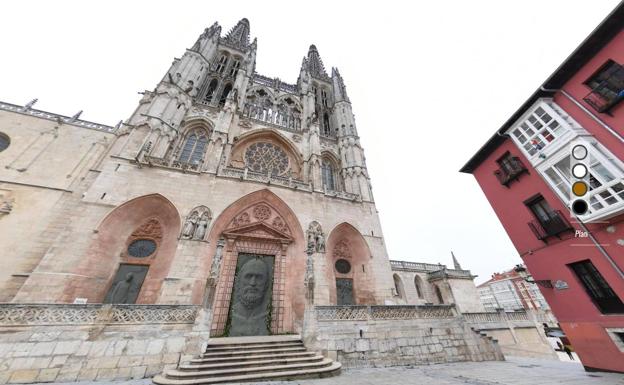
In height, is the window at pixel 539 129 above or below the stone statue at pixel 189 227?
above

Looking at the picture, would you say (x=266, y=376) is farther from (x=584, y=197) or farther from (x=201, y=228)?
(x=584, y=197)

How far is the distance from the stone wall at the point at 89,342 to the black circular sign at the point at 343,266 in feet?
25.3

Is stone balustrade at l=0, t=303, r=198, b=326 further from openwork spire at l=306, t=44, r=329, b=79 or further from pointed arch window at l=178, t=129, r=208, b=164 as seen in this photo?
openwork spire at l=306, t=44, r=329, b=79

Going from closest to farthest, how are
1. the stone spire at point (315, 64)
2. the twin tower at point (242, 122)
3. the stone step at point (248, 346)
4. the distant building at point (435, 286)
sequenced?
the stone step at point (248, 346)
the twin tower at point (242, 122)
the distant building at point (435, 286)
the stone spire at point (315, 64)

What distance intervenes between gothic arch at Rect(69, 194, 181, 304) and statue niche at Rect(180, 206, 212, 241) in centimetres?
52

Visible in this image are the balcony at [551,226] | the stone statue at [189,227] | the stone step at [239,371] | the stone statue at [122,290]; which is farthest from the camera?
the stone statue at [189,227]

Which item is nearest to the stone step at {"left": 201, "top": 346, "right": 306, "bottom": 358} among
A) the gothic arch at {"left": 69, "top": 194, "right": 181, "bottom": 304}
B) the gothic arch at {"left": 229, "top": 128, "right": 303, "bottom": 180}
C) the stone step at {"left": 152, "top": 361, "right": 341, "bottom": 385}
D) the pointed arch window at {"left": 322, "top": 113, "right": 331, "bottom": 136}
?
the stone step at {"left": 152, "top": 361, "right": 341, "bottom": 385}

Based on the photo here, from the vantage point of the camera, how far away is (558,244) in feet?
24.8

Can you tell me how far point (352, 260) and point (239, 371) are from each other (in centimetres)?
863

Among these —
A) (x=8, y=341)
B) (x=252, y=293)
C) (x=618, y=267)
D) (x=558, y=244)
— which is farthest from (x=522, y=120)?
(x=8, y=341)

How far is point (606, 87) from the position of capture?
271 inches

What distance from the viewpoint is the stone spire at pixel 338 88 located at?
22734mm

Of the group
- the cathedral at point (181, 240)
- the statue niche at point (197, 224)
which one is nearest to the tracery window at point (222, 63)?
the cathedral at point (181, 240)

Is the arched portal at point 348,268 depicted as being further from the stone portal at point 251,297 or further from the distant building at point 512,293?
the distant building at point 512,293
